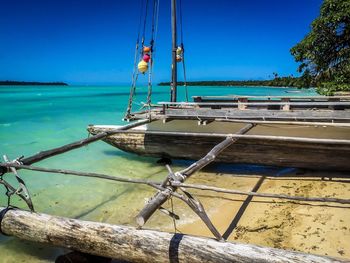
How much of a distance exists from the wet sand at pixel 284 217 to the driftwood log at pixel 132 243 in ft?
5.24

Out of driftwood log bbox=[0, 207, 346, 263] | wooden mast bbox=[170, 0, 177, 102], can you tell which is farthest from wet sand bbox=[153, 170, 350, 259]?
wooden mast bbox=[170, 0, 177, 102]

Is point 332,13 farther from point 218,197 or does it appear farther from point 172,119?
point 218,197

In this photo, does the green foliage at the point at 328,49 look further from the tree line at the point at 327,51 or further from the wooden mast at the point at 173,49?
the wooden mast at the point at 173,49

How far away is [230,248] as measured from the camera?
278 cm

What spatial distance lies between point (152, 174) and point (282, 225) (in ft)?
13.2

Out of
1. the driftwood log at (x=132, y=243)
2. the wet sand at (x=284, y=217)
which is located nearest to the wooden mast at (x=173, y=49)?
the wet sand at (x=284, y=217)

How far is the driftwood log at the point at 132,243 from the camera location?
2.70 m

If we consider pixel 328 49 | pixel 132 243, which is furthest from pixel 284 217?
pixel 328 49

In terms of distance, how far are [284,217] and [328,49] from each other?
8404mm

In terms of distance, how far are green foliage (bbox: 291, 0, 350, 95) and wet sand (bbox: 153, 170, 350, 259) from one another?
5.49m

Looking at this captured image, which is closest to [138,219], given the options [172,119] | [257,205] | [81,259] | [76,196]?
[81,259]

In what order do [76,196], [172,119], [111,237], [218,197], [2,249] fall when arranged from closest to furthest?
[111,237] → [2,249] → [218,197] → [76,196] → [172,119]

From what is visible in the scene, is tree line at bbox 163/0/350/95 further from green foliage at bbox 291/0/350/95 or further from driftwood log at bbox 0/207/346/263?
driftwood log at bbox 0/207/346/263

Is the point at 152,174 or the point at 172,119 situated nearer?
the point at 152,174
